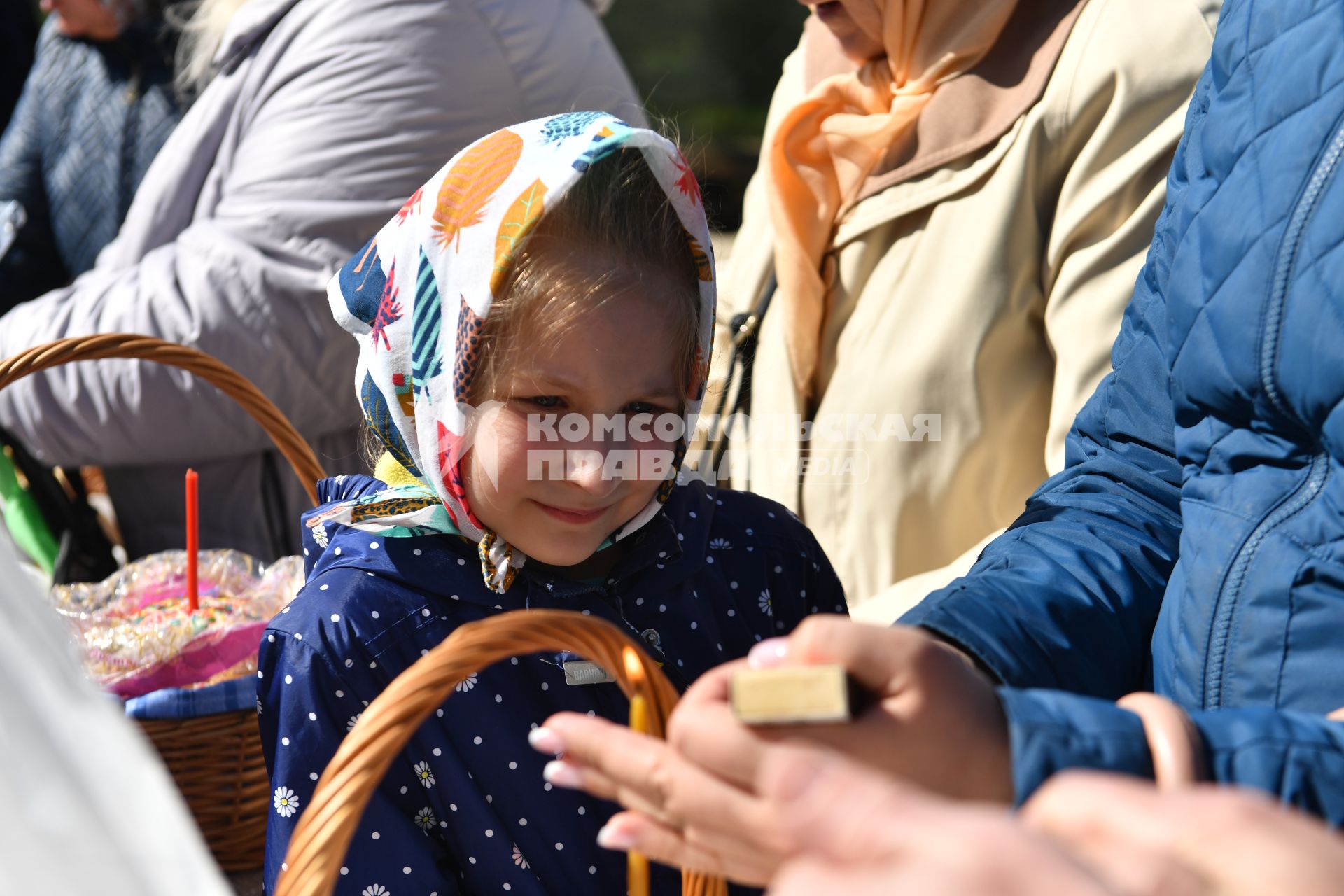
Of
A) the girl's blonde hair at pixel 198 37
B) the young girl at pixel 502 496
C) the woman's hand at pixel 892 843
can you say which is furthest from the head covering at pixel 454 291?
the girl's blonde hair at pixel 198 37

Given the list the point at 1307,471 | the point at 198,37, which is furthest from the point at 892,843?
the point at 198,37

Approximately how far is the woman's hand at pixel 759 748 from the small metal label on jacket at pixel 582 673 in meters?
0.50

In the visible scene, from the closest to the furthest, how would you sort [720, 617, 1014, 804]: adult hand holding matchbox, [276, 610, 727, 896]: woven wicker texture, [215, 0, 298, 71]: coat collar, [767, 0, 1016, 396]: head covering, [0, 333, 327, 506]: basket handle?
[720, 617, 1014, 804]: adult hand holding matchbox < [276, 610, 727, 896]: woven wicker texture < [0, 333, 327, 506]: basket handle < [767, 0, 1016, 396]: head covering < [215, 0, 298, 71]: coat collar

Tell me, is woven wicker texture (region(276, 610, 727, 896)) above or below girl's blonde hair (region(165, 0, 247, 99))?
below

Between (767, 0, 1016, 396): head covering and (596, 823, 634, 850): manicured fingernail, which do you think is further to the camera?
(767, 0, 1016, 396): head covering

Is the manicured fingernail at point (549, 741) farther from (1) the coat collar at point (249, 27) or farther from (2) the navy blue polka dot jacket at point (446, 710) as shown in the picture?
(1) the coat collar at point (249, 27)

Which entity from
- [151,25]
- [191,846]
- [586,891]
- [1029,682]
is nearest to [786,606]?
[586,891]

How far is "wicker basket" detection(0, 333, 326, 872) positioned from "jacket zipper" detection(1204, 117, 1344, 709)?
1104 millimetres

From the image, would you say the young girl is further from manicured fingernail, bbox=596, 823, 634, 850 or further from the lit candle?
manicured fingernail, bbox=596, 823, 634, 850

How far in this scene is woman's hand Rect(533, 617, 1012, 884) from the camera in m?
0.67

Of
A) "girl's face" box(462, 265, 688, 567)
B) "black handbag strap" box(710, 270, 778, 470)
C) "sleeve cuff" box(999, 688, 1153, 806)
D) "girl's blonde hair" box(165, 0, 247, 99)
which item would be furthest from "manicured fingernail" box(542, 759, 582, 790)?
"girl's blonde hair" box(165, 0, 247, 99)

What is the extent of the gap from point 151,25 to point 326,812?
2.39 metres

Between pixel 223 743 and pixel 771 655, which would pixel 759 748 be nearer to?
pixel 771 655

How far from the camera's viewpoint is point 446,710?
4.07 ft
